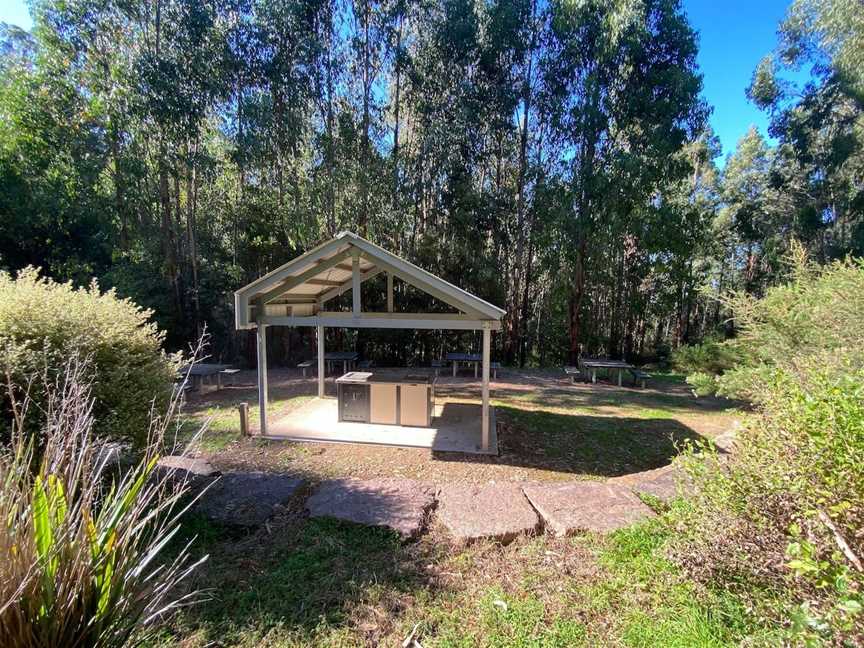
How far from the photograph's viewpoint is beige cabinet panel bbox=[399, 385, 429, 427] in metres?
6.20

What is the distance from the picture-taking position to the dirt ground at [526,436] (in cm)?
474

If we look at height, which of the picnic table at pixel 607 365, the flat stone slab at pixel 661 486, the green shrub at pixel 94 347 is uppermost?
the green shrub at pixel 94 347

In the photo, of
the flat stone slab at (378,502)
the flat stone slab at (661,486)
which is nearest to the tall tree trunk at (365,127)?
the flat stone slab at (378,502)

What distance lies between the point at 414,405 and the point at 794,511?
491 cm

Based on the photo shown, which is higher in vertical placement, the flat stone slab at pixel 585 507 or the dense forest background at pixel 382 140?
the dense forest background at pixel 382 140

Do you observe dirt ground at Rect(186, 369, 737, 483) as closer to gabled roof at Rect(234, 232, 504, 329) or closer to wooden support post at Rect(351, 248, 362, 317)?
gabled roof at Rect(234, 232, 504, 329)

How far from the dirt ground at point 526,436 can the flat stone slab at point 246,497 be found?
565 mm

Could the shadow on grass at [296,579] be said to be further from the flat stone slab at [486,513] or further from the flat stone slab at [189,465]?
the flat stone slab at [189,465]

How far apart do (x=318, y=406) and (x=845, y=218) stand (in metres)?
20.1

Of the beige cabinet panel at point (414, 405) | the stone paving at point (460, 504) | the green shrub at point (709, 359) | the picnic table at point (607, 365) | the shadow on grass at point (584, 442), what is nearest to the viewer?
the stone paving at point (460, 504)

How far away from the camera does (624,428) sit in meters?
6.51

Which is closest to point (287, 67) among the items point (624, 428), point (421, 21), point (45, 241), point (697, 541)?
point (421, 21)

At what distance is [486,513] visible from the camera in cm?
324

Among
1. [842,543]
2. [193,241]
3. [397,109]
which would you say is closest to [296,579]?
[842,543]
